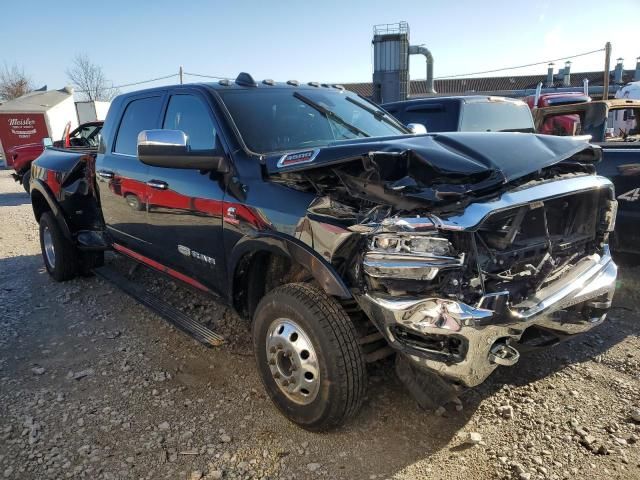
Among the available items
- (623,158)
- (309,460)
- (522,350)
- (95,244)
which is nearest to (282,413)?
(309,460)

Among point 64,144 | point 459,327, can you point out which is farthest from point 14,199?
point 459,327

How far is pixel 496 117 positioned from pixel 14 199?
12.1 m

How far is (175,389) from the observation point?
3.24 metres

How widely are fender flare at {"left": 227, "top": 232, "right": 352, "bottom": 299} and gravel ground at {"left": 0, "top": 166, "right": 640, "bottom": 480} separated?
33.7 inches

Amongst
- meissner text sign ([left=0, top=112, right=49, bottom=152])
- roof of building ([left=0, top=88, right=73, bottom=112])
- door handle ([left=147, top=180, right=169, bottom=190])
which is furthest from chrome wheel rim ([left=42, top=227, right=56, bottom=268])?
roof of building ([left=0, top=88, right=73, bottom=112])

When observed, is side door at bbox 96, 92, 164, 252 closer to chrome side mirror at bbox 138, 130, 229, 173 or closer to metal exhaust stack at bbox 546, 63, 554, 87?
chrome side mirror at bbox 138, 130, 229, 173

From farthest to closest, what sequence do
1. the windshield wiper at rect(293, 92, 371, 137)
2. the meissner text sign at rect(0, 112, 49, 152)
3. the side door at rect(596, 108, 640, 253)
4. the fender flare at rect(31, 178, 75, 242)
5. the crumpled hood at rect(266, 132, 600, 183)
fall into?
the meissner text sign at rect(0, 112, 49, 152) < the fender flare at rect(31, 178, 75, 242) < the side door at rect(596, 108, 640, 253) < the windshield wiper at rect(293, 92, 371, 137) < the crumpled hood at rect(266, 132, 600, 183)

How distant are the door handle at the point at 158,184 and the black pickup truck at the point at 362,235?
16 mm

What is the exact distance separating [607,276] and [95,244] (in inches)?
177

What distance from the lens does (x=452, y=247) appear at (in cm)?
220

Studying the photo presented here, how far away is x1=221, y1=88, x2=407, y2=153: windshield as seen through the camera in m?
3.22

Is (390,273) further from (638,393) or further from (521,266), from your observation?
(638,393)

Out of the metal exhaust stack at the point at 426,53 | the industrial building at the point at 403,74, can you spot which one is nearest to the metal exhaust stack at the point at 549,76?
the industrial building at the point at 403,74

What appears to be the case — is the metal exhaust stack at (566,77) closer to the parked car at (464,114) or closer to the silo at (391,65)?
the silo at (391,65)
